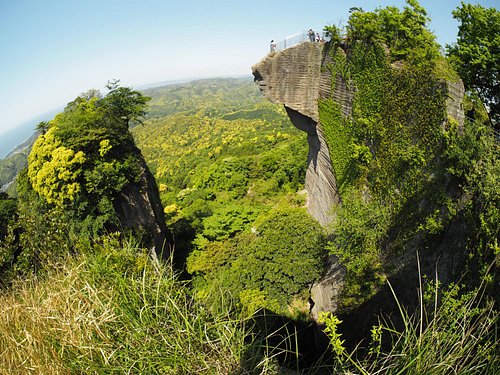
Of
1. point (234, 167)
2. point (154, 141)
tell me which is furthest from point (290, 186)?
point (154, 141)

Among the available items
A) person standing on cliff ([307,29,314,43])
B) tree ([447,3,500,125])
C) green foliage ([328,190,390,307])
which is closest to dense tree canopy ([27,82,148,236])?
green foliage ([328,190,390,307])

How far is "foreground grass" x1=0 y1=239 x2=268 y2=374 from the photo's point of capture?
202cm

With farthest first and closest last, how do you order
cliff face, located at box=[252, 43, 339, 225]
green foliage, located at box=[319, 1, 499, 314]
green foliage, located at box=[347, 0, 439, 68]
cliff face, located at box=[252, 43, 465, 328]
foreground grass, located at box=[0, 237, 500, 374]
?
cliff face, located at box=[252, 43, 339, 225] < green foliage, located at box=[347, 0, 439, 68] < cliff face, located at box=[252, 43, 465, 328] < green foliage, located at box=[319, 1, 499, 314] < foreground grass, located at box=[0, 237, 500, 374]

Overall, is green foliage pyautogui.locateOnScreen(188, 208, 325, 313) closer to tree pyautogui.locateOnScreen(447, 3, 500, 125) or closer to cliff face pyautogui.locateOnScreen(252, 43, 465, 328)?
cliff face pyautogui.locateOnScreen(252, 43, 465, 328)

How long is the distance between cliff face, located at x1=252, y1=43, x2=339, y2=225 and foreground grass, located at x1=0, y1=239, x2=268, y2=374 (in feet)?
34.5

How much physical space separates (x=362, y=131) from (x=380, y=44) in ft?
9.28

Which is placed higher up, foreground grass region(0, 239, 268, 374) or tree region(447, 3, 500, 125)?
tree region(447, 3, 500, 125)

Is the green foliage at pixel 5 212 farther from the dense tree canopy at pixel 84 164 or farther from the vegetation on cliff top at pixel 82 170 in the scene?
the dense tree canopy at pixel 84 164

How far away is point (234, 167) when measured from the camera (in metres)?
28.5

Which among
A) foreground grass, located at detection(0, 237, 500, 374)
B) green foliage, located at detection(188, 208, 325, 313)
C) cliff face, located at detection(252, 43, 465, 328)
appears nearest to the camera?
foreground grass, located at detection(0, 237, 500, 374)

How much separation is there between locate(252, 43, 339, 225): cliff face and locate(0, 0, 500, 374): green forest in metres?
0.56

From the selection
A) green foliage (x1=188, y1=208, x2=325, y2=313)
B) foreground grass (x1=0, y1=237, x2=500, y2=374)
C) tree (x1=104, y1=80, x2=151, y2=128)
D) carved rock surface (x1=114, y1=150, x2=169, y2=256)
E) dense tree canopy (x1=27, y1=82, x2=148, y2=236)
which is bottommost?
green foliage (x1=188, y1=208, x2=325, y2=313)

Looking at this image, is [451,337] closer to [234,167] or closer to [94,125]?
[94,125]

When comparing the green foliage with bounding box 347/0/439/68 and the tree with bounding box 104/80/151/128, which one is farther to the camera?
the tree with bounding box 104/80/151/128
